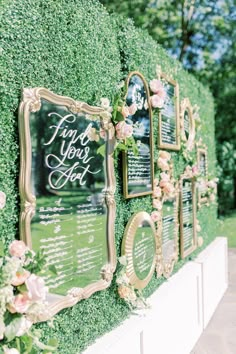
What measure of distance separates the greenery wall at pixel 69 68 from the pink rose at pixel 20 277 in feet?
1.15

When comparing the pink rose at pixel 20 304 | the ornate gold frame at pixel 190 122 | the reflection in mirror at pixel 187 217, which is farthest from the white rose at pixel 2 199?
the ornate gold frame at pixel 190 122

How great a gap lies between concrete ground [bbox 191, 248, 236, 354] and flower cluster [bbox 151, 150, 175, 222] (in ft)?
5.08

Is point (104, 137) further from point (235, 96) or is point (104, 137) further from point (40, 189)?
point (235, 96)

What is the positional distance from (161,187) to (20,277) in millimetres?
2885

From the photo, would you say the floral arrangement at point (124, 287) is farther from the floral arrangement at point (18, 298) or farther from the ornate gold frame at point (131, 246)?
the floral arrangement at point (18, 298)

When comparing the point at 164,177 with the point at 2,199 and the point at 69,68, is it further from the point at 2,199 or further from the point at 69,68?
the point at 2,199

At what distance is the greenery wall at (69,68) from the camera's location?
2646mm

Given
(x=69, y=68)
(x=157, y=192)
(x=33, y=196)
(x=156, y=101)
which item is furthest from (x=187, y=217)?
(x=33, y=196)

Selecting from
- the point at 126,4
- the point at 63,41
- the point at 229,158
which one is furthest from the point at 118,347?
the point at 229,158

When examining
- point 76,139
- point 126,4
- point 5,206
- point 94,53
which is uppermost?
point 126,4

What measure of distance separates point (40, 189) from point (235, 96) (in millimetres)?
16028

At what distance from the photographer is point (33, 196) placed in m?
2.71

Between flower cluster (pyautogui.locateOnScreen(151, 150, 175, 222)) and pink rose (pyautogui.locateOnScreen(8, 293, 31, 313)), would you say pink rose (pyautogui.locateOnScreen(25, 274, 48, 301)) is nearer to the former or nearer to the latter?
pink rose (pyautogui.locateOnScreen(8, 293, 31, 313))

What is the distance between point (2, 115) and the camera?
261 cm
